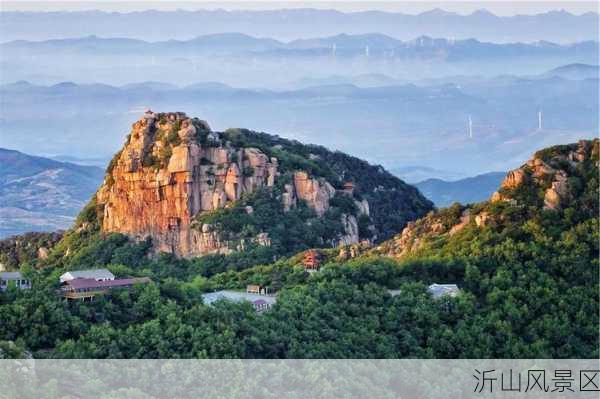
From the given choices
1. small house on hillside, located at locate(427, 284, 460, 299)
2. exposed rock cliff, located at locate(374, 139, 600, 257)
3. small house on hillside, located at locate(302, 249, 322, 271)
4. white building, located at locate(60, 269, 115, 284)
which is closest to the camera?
white building, located at locate(60, 269, 115, 284)

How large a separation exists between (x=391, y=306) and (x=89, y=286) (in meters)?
6.04

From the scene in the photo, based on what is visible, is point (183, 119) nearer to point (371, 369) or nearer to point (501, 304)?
point (501, 304)

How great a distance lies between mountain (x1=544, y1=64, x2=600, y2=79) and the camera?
11043 cm

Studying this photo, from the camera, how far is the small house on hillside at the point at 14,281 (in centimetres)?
2836

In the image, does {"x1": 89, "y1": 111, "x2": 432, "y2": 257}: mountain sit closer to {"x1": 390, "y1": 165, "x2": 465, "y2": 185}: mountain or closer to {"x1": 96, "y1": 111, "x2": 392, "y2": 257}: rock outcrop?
{"x1": 96, "y1": 111, "x2": 392, "y2": 257}: rock outcrop

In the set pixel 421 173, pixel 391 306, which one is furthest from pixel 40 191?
pixel 391 306

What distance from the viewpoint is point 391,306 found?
101 feet

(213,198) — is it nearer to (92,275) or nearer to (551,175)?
(551,175)

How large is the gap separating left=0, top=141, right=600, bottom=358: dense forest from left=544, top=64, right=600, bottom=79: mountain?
74545mm

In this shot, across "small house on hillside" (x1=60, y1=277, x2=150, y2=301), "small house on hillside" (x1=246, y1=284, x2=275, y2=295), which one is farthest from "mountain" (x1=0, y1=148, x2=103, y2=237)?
"small house on hillside" (x1=60, y1=277, x2=150, y2=301)

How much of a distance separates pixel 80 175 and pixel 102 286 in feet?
190

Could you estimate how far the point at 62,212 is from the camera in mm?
77500

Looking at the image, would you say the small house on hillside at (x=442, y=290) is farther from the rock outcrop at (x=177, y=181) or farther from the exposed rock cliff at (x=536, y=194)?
the rock outcrop at (x=177, y=181)

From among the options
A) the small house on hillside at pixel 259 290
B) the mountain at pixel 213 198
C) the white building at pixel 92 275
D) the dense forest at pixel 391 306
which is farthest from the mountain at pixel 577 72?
the white building at pixel 92 275
